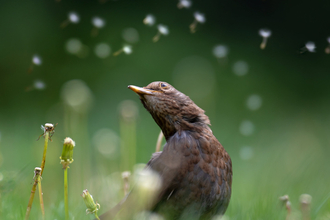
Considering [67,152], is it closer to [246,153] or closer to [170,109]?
[170,109]

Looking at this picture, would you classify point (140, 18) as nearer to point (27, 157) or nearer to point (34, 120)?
point (34, 120)

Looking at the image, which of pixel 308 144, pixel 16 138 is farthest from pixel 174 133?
pixel 16 138

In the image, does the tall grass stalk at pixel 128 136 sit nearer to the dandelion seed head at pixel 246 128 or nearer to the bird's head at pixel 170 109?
the bird's head at pixel 170 109

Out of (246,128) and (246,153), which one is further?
(246,128)

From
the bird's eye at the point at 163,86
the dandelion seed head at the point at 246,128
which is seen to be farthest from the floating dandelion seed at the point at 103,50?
the dandelion seed head at the point at 246,128

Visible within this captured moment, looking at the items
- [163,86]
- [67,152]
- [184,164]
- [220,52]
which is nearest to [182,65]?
[220,52]

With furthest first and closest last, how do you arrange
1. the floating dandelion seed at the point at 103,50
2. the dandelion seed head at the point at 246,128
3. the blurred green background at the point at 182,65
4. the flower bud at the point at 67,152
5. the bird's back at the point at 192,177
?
the blurred green background at the point at 182,65 < the dandelion seed head at the point at 246,128 < the floating dandelion seed at the point at 103,50 < the bird's back at the point at 192,177 < the flower bud at the point at 67,152

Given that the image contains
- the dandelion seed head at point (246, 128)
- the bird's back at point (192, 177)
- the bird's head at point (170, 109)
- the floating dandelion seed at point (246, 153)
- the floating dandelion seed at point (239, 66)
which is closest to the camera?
the bird's back at point (192, 177)
